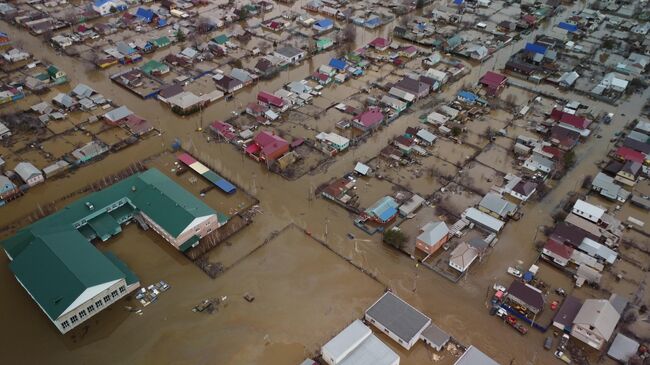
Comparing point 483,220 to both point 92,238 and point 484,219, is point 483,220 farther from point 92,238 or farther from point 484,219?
point 92,238

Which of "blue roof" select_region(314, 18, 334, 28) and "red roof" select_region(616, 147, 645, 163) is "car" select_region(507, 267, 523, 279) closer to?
"red roof" select_region(616, 147, 645, 163)

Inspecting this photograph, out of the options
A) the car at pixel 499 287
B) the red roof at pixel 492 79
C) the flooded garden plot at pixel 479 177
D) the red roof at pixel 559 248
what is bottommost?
the car at pixel 499 287

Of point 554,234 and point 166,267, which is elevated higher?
point 554,234

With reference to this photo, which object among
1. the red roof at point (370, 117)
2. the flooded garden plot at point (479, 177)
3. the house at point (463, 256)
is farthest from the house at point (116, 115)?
the house at point (463, 256)

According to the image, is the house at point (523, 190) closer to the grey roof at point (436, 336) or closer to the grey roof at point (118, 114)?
the grey roof at point (436, 336)

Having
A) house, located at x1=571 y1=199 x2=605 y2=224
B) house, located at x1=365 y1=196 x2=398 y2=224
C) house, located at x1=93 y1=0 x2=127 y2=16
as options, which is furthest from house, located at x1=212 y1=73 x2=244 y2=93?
house, located at x1=571 y1=199 x2=605 y2=224

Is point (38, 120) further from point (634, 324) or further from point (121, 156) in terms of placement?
point (634, 324)

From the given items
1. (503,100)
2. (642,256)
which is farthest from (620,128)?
(642,256)

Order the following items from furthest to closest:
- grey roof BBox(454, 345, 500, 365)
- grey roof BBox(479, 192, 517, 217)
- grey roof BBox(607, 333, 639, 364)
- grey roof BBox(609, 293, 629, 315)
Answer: grey roof BBox(479, 192, 517, 217), grey roof BBox(609, 293, 629, 315), grey roof BBox(607, 333, 639, 364), grey roof BBox(454, 345, 500, 365)
